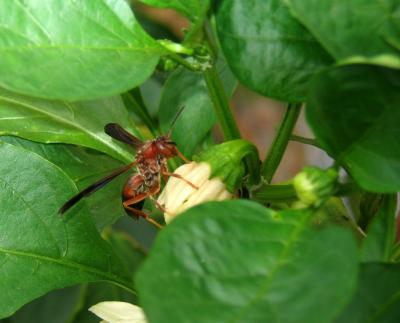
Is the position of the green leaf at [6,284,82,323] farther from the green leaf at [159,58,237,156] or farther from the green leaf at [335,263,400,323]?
the green leaf at [335,263,400,323]

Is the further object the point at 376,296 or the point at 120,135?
the point at 120,135

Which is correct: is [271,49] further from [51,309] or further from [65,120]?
[51,309]

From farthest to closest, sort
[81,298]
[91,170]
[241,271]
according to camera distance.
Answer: [81,298] → [91,170] → [241,271]

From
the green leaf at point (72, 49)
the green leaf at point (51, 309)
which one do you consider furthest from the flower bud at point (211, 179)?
the green leaf at point (51, 309)

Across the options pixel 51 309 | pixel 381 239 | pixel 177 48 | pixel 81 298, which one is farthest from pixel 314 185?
pixel 51 309

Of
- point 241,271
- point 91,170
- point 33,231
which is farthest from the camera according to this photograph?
point 91,170

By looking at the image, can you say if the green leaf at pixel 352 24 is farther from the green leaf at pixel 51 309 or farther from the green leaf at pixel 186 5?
the green leaf at pixel 51 309

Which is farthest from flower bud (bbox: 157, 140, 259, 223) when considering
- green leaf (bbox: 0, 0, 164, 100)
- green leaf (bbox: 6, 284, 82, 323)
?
green leaf (bbox: 6, 284, 82, 323)
